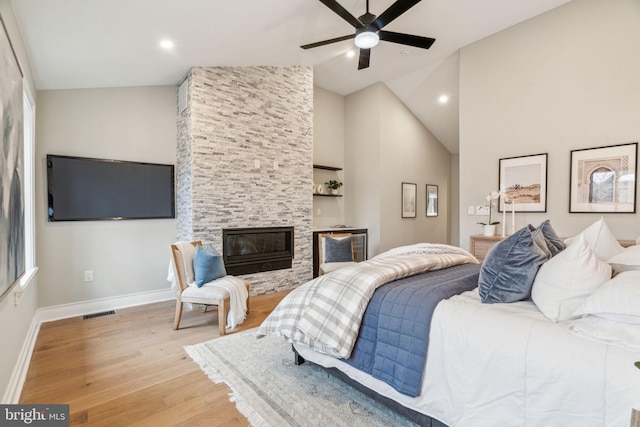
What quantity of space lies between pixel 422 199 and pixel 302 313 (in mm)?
5090

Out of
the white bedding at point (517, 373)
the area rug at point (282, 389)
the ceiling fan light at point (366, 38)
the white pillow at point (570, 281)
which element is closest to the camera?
the white bedding at point (517, 373)

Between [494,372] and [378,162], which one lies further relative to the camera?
[378,162]

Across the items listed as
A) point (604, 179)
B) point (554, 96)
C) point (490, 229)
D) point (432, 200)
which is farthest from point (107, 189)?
point (432, 200)

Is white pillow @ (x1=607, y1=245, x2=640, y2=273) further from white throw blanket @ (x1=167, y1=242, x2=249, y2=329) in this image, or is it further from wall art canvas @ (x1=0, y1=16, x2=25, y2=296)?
wall art canvas @ (x1=0, y1=16, x2=25, y2=296)

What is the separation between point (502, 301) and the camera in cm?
161

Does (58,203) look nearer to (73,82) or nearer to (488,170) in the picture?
(73,82)

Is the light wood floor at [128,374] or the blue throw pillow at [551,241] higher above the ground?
the blue throw pillow at [551,241]

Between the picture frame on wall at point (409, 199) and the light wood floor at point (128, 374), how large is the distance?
369 centimetres

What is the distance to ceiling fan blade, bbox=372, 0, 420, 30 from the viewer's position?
8.69ft

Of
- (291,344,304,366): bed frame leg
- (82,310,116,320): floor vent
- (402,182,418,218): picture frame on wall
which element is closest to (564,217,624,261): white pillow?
(291,344,304,366): bed frame leg

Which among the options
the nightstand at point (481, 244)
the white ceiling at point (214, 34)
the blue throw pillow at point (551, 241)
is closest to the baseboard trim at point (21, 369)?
the white ceiling at point (214, 34)

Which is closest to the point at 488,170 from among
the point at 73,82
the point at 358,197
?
the point at 358,197

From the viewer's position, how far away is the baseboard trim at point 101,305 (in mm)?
3383

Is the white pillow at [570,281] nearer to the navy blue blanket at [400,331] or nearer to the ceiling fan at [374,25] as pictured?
the navy blue blanket at [400,331]
